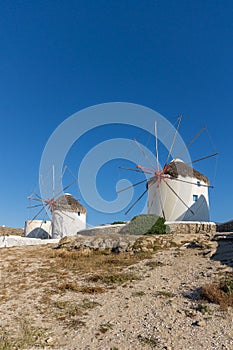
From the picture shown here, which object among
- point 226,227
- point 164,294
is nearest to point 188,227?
point 226,227

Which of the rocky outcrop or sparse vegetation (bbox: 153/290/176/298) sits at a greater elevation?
the rocky outcrop

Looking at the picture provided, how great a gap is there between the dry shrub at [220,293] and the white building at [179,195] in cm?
2013

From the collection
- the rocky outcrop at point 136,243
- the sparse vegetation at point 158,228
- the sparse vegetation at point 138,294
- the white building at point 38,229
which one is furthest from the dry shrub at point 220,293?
the white building at point 38,229

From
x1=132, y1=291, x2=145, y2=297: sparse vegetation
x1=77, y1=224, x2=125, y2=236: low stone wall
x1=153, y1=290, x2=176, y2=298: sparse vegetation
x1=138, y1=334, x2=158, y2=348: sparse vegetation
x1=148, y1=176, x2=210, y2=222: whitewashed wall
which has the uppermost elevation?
x1=148, y1=176, x2=210, y2=222: whitewashed wall

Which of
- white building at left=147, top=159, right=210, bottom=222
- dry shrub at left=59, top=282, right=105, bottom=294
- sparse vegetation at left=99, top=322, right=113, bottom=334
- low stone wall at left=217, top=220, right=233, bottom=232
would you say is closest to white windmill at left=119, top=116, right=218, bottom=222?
white building at left=147, top=159, right=210, bottom=222

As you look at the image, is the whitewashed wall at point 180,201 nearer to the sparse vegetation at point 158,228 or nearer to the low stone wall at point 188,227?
the low stone wall at point 188,227

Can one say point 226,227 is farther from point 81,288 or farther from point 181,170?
point 81,288

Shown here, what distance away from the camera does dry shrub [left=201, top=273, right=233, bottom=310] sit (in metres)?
7.88

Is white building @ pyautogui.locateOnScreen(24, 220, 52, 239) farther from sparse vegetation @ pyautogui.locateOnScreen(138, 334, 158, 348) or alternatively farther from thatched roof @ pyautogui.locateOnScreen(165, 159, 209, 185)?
sparse vegetation @ pyautogui.locateOnScreen(138, 334, 158, 348)

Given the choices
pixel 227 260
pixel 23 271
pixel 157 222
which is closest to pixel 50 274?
pixel 23 271

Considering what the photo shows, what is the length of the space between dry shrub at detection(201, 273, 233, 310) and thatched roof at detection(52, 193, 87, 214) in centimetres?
3166

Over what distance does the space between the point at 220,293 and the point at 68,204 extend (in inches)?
1298

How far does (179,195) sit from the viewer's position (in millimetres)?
30188

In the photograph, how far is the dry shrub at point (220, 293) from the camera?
25.8 feet
